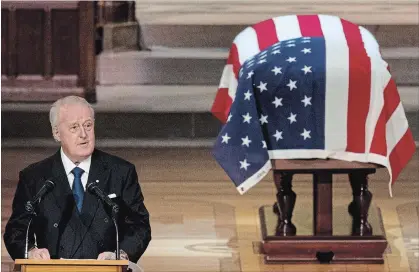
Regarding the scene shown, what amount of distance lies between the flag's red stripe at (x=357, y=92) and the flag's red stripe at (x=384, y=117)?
0.24ft

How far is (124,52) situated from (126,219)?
6.80 meters

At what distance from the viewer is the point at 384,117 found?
271 inches

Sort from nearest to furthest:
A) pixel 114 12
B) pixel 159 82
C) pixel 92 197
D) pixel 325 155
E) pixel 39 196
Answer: pixel 39 196, pixel 92 197, pixel 325 155, pixel 159 82, pixel 114 12

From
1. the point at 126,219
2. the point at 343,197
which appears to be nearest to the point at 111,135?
the point at 343,197

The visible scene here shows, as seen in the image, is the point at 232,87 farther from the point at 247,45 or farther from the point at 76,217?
the point at 76,217

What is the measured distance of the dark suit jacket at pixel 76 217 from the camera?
4.31m

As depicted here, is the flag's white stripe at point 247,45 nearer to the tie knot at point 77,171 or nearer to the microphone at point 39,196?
the tie knot at point 77,171

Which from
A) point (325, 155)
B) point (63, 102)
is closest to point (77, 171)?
point (63, 102)

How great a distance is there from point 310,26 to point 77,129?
10.0 ft

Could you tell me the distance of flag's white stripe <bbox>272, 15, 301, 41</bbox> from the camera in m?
7.00

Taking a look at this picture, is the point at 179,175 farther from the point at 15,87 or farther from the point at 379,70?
the point at 379,70

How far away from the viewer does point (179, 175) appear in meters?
9.36

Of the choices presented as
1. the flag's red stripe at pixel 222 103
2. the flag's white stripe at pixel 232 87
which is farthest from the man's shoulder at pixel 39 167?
the flag's red stripe at pixel 222 103

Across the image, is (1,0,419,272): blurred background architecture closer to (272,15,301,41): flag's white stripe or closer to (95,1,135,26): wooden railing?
(95,1,135,26): wooden railing
